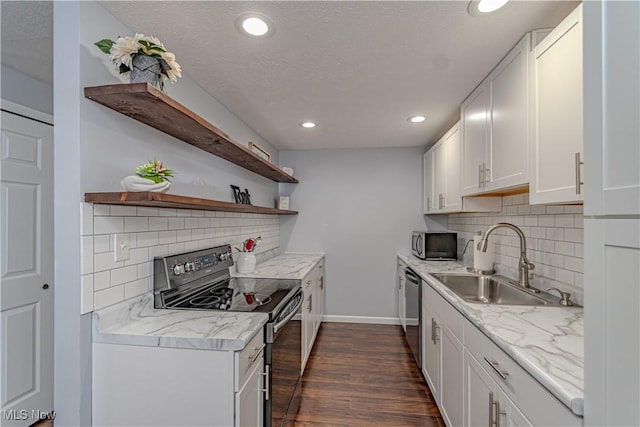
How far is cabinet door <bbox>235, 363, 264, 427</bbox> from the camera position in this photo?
120 centimetres

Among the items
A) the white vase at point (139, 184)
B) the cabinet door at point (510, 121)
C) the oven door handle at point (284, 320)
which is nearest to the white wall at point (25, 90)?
the white vase at point (139, 184)

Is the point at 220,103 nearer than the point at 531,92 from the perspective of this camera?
No

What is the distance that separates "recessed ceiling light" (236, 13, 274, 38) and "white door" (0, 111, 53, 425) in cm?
162

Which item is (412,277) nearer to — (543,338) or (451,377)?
(451,377)

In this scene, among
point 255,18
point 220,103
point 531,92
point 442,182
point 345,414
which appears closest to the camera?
point 255,18

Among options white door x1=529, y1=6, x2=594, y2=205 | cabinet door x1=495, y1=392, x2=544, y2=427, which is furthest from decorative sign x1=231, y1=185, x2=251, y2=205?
cabinet door x1=495, y1=392, x2=544, y2=427

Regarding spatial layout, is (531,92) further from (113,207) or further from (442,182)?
(113,207)

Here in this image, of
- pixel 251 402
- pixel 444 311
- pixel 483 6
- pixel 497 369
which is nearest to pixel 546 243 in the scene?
pixel 444 311

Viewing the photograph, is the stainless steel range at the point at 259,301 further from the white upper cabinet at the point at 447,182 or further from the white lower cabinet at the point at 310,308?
the white upper cabinet at the point at 447,182

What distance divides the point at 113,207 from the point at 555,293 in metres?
2.41

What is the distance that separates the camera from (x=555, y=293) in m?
1.76

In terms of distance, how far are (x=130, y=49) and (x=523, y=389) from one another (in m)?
1.92

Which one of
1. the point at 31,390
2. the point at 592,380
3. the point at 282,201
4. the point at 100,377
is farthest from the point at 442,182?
the point at 31,390

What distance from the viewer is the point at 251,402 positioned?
1.33 m
